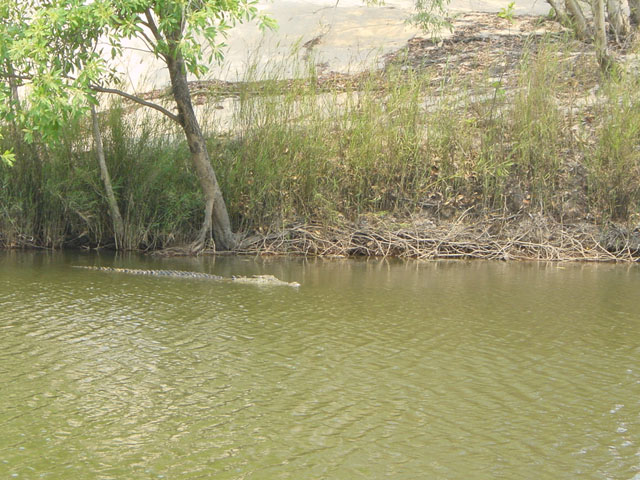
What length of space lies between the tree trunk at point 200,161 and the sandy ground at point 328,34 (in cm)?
355

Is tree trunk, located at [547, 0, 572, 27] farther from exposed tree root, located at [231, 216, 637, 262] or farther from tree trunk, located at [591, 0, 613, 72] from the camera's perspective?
exposed tree root, located at [231, 216, 637, 262]

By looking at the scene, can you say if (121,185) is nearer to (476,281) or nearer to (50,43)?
(50,43)

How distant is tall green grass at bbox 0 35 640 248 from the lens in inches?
436

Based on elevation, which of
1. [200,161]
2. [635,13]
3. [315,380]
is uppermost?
[635,13]

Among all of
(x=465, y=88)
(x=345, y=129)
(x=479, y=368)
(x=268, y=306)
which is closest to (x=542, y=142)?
(x=465, y=88)

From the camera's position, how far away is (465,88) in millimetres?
12359

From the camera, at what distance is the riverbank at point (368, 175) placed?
1110 centimetres

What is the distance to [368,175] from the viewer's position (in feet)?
37.8

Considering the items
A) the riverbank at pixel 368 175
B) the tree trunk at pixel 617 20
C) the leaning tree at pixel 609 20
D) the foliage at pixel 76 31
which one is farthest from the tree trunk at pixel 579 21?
the foliage at pixel 76 31

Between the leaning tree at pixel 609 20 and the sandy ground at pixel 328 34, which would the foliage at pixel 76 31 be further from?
the leaning tree at pixel 609 20

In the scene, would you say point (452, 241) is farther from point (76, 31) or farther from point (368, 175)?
point (76, 31)

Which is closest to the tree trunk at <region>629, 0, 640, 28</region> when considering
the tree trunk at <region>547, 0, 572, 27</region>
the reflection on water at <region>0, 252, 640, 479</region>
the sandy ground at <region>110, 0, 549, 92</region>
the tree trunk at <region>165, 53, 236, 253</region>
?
the tree trunk at <region>547, 0, 572, 27</region>

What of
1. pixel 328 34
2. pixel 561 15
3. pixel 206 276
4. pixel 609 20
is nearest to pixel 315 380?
pixel 206 276

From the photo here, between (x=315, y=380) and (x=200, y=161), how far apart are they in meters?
5.80
